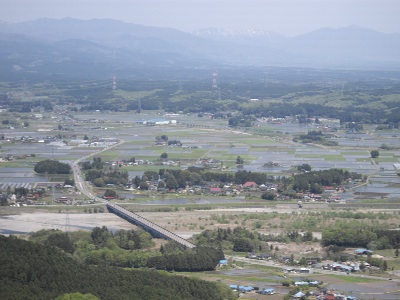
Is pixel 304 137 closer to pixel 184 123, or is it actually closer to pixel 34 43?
pixel 184 123

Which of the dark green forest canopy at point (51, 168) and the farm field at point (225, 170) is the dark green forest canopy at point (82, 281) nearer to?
the farm field at point (225, 170)

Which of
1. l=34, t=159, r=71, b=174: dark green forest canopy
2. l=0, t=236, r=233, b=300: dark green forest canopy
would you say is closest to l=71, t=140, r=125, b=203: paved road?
l=34, t=159, r=71, b=174: dark green forest canopy

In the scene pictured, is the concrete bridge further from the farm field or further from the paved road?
the paved road

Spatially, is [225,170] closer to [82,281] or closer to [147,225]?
[147,225]

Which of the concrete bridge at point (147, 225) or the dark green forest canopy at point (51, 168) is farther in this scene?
the dark green forest canopy at point (51, 168)

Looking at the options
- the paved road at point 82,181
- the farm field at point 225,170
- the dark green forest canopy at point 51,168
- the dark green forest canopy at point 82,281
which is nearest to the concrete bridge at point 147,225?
the farm field at point 225,170
